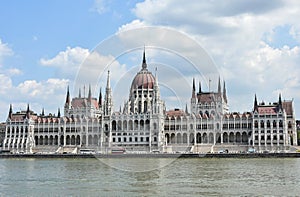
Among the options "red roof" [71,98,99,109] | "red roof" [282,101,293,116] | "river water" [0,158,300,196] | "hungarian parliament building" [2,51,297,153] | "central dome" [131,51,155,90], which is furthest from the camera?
"red roof" [71,98,99,109]

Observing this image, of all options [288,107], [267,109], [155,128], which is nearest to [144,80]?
[155,128]

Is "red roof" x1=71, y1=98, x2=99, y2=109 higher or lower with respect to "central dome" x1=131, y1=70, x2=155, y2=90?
lower

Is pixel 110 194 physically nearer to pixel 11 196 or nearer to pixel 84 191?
pixel 84 191

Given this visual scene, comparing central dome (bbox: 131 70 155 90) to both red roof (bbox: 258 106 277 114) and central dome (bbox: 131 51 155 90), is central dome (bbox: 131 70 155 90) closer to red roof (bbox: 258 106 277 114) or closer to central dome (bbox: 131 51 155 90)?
central dome (bbox: 131 51 155 90)

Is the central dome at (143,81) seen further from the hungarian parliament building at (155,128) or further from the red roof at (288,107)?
the red roof at (288,107)

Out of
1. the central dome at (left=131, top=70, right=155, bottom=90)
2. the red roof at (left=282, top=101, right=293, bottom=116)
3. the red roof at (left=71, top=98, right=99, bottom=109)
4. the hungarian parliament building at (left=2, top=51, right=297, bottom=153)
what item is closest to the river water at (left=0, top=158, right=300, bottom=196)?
the hungarian parliament building at (left=2, top=51, right=297, bottom=153)

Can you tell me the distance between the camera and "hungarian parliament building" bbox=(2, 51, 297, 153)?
11962 centimetres

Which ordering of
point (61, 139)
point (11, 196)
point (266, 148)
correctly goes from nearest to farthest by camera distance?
1. point (11, 196)
2. point (266, 148)
3. point (61, 139)

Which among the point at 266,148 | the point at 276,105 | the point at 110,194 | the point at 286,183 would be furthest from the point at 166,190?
the point at 276,105

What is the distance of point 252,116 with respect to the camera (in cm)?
12206

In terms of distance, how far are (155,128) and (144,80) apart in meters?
16.5

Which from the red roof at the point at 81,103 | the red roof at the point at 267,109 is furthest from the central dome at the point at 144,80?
the red roof at the point at 267,109

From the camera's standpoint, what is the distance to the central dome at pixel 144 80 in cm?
13412

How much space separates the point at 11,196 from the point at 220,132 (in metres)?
92.1
